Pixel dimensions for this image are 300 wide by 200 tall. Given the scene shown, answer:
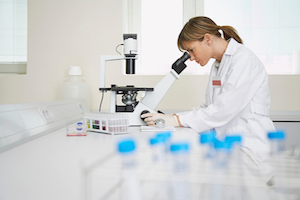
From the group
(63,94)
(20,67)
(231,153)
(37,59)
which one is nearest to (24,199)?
(231,153)

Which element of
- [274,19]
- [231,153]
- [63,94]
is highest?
[274,19]

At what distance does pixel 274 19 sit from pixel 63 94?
2020mm

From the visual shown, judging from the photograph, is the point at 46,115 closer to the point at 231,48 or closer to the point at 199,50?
the point at 199,50

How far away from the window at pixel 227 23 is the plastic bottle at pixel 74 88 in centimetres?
61

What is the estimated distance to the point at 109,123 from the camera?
40.5 inches

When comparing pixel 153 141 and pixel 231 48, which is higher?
pixel 231 48

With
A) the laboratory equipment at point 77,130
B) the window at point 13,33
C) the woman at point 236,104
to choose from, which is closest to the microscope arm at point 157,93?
the woman at point 236,104

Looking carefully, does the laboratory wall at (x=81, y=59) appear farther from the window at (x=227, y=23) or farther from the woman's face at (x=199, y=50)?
the woman's face at (x=199, y=50)

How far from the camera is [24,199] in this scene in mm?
415

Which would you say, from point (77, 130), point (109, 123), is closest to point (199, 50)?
point (109, 123)

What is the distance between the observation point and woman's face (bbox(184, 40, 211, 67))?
1421 mm

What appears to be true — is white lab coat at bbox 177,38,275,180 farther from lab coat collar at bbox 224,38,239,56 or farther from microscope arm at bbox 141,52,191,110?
microscope arm at bbox 141,52,191,110

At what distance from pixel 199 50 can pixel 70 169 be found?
1.10 m

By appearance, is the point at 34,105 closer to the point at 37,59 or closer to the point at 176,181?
the point at 176,181
